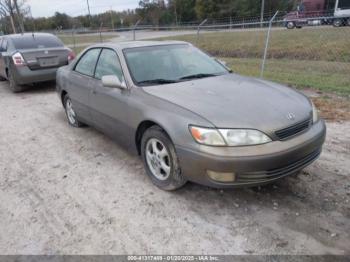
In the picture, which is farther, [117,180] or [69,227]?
[117,180]

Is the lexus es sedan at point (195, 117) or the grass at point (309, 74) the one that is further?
the grass at point (309, 74)

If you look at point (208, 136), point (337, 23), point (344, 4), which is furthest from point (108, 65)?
point (344, 4)

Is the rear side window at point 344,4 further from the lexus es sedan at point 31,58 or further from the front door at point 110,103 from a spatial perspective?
the front door at point 110,103

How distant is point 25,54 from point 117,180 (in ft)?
19.2

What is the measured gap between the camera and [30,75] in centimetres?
789

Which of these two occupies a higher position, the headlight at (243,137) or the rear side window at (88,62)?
the rear side window at (88,62)

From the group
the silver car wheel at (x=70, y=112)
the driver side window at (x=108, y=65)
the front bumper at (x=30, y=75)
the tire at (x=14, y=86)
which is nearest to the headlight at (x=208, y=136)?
the driver side window at (x=108, y=65)

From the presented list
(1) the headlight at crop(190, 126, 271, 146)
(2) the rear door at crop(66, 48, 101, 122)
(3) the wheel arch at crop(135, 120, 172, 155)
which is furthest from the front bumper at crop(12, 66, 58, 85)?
(1) the headlight at crop(190, 126, 271, 146)

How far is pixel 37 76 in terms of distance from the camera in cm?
798

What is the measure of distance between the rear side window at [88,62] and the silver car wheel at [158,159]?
67.8 inches

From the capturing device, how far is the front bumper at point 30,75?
7838mm

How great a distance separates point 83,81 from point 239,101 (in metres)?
2.56

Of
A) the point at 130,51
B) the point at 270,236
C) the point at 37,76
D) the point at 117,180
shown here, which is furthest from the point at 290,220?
the point at 37,76

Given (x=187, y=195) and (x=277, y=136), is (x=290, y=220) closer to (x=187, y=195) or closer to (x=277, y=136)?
(x=277, y=136)
